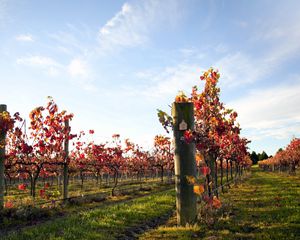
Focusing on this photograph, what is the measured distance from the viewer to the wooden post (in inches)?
336

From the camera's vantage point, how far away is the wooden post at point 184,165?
8.55m

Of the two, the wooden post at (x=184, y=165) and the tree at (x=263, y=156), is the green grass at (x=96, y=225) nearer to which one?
the wooden post at (x=184, y=165)

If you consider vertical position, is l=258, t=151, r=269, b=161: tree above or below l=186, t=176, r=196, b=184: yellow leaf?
above

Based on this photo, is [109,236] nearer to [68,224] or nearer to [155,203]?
[68,224]

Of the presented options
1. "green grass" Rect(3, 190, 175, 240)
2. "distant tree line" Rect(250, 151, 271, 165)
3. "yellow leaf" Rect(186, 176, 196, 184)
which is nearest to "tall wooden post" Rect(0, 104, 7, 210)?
"green grass" Rect(3, 190, 175, 240)

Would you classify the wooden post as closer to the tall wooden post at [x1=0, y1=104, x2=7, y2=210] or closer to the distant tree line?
the tall wooden post at [x1=0, y1=104, x2=7, y2=210]

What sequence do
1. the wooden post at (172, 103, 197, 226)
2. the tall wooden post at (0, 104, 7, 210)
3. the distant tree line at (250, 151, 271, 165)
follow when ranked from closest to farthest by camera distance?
the wooden post at (172, 103, 197, 226) → the tall wooden post at (0, 104, 7, 210) → the distant tree line at (250, 151, 271, 165)

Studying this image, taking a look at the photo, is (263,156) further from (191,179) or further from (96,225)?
(96,225)

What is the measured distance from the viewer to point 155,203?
13.4 metres

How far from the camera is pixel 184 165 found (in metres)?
8.63

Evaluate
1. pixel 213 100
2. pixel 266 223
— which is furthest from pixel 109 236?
pixel 213 100

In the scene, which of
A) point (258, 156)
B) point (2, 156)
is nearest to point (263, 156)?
point (258, 156)

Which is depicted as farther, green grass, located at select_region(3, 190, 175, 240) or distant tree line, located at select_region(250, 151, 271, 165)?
distant tree line, located at select_region(250, 151, 271, 165)

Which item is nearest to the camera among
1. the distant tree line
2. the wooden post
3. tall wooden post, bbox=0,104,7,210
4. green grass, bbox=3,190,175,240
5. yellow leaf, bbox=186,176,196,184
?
green grass, bbox=3,190,175,240
